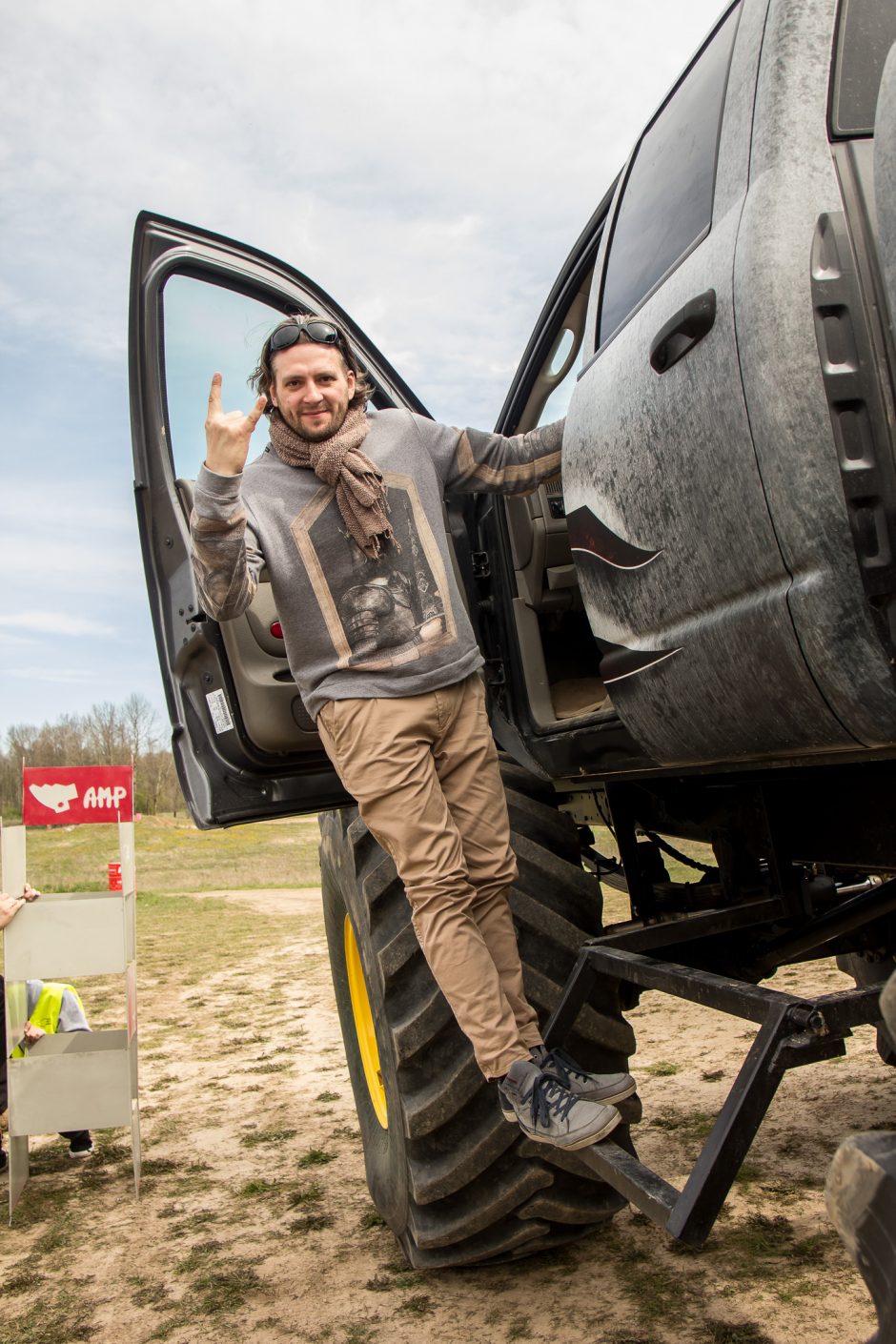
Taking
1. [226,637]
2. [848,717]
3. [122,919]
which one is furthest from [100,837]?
[848,717]

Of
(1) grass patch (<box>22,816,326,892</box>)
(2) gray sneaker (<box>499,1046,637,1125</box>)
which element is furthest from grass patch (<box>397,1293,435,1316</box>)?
(1) grass patch (<box>22,816,326,892</box>)

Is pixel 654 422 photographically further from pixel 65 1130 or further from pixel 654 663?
pixel 65 1130

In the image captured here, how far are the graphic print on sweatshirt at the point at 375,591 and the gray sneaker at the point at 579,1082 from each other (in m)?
0.87

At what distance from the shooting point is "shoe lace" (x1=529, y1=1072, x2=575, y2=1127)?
216 centimetres

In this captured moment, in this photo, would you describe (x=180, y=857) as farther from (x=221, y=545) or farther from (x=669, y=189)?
(x=669, y=189)

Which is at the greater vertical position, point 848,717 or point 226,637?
point 226,637

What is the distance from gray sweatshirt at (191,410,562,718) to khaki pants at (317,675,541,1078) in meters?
0.07

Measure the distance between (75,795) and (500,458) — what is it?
3070mm

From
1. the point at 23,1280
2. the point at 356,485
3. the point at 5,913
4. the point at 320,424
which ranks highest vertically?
the point at 320,424

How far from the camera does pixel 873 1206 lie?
116 centimetres

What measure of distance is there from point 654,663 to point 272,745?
161 cm

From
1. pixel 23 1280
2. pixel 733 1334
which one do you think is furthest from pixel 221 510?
pixel 23 1280

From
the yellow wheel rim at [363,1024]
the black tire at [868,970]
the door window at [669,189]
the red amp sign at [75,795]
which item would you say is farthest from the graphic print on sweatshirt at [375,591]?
the red amp sign at [75,795]

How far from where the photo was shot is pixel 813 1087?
4.51 meters
